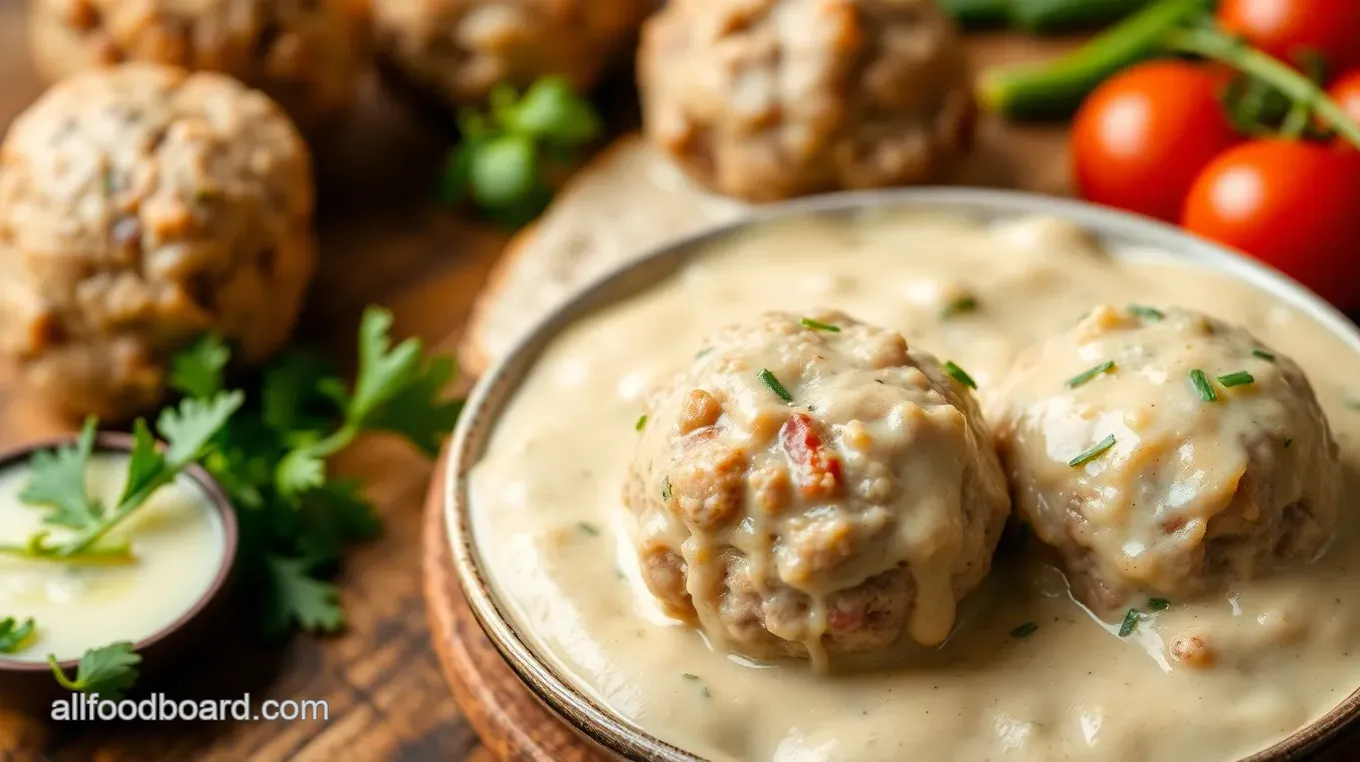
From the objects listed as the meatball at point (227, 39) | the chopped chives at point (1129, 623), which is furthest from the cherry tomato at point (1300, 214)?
the meatball at point (227, 39)

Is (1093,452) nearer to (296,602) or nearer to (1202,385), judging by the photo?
(1202,385)

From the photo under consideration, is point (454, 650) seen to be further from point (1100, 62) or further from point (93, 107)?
point (1100, 62)

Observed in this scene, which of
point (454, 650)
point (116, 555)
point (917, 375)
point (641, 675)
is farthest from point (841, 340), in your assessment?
point (116, 555)

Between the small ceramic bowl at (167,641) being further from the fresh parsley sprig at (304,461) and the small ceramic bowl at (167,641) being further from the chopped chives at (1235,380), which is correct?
the chopped chives at (1235,380)

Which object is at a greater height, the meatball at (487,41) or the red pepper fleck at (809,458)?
the red pepper fleck at (809,458)

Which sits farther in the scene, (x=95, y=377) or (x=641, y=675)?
(x=95, y=377)

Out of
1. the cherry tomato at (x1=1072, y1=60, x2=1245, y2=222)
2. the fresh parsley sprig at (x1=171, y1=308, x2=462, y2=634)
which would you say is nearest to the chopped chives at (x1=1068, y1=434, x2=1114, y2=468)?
the fresh parsley sprig at (x1=171, y1=308, x2=462, y2=634)
